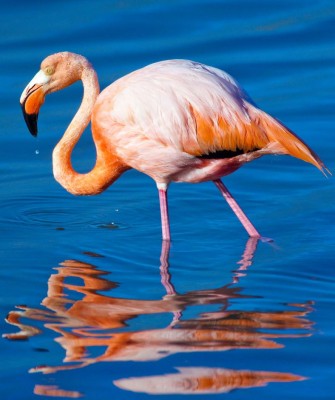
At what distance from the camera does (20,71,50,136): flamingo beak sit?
6.76 meters

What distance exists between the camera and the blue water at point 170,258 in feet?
15.9

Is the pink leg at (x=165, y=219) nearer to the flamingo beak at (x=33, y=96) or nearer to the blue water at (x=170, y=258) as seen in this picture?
the blue water at (x=170, y=258)

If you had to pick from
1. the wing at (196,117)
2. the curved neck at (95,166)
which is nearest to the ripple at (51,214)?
the curved neck at (95,166)

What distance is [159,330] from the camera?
523 cm

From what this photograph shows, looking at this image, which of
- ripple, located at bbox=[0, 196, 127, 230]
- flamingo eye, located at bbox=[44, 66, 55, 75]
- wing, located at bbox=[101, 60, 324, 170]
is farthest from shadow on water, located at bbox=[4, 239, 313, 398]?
flamingo eye, located at bbox=[44, 66, 55, 75]

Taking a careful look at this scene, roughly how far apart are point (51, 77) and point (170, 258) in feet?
4.66

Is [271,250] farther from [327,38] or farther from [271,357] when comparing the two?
[327,38]

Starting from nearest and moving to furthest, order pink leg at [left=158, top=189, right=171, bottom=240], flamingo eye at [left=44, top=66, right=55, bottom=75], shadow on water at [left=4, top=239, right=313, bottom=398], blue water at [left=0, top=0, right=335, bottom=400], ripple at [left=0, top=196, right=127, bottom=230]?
shadow on water at [left=4, top=239, right=313, bottom=398], blue water at [left=0, top=0, right=335, bottom=400], pink leg at [left=158, top=189, right=171, bottom=240], flamingo eye at [left=44, top=66, right=55, bottom=75], ripple at [left=0, top=196, right=127, bottom=230]

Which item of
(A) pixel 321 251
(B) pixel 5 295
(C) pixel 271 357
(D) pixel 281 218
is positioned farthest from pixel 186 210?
(C) pixel 271 357

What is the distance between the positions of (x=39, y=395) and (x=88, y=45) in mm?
6586

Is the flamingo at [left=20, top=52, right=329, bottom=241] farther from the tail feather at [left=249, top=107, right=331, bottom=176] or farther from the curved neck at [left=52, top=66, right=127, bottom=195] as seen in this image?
the curved neck at [left=52, top=66, right=127, bottom=195]

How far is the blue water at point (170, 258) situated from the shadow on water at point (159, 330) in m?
0.01

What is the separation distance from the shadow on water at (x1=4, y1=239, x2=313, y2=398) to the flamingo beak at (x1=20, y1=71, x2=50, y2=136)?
1.26 meters

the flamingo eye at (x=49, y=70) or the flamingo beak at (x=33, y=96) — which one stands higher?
the flamingo eye at (x=49, y=70)
